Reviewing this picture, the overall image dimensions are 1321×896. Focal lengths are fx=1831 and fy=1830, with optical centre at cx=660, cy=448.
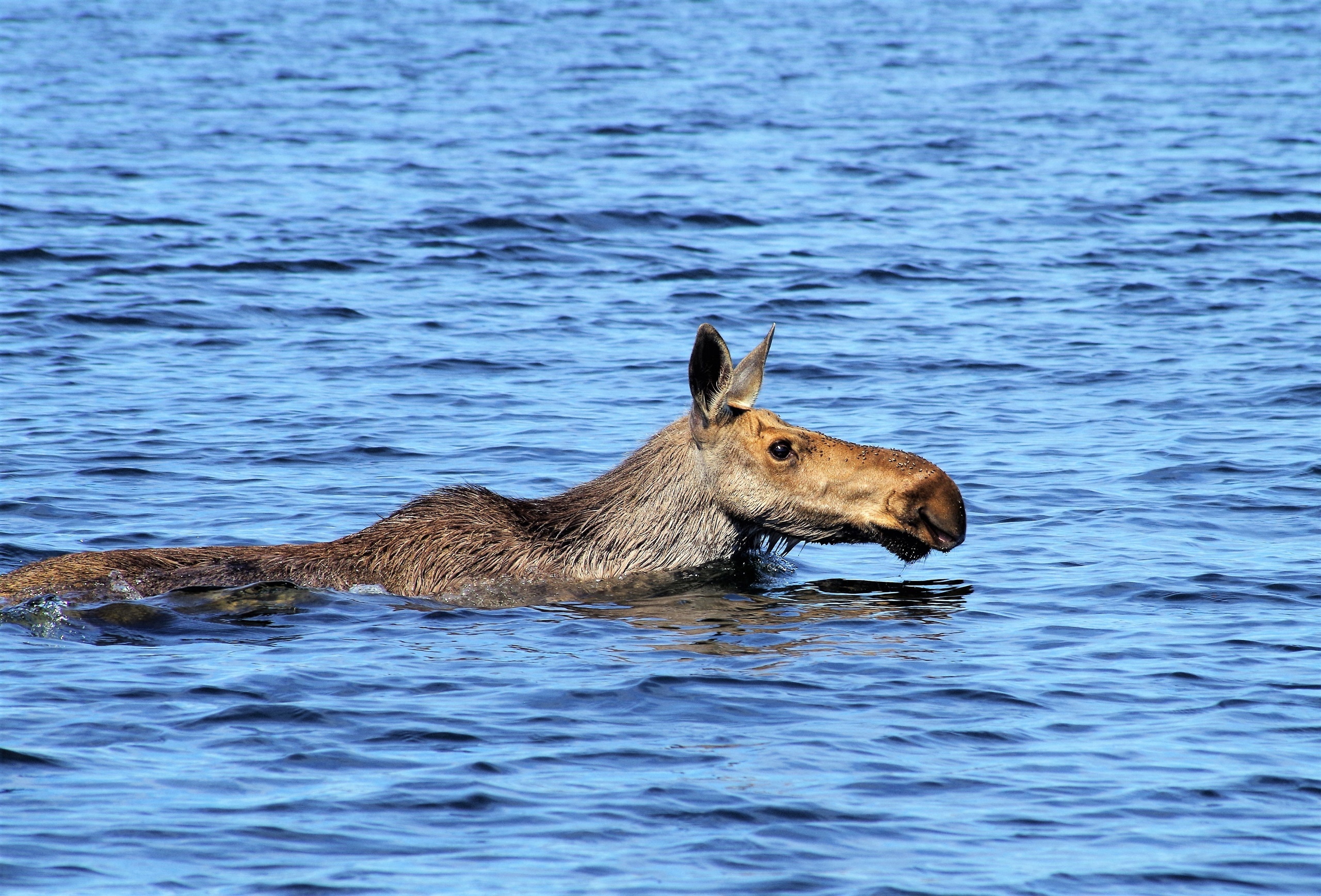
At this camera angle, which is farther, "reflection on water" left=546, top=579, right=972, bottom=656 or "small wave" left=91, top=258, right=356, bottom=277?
"small wave" left=91, top=258, right=356, bottom=277

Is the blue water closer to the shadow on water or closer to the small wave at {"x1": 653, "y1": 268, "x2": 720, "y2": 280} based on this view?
the shadow on water

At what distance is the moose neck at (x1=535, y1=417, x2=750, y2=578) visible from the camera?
1092cm

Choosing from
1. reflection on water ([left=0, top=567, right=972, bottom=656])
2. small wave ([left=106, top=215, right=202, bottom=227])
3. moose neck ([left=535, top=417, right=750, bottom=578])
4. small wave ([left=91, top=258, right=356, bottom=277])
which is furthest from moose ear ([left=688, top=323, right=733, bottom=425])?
small wave ([left=106, top=215, right=202, bottom=227])

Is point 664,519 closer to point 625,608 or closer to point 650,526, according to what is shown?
point 650,526

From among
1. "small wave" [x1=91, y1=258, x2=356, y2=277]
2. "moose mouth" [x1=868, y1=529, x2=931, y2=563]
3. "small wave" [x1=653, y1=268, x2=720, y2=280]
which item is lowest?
"moose mouth" [x1=868, y1=529, x2=931, y2=563]

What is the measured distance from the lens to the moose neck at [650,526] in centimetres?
1092

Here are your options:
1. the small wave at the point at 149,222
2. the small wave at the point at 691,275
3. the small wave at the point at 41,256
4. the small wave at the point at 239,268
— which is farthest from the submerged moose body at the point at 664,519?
the small wave at the point at 149,222

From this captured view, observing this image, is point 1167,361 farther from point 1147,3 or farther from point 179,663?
point 1147,3

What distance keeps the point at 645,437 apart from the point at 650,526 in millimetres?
4148

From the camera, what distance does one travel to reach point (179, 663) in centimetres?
931

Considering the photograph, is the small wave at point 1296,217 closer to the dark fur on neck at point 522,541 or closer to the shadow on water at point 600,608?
the shadow on water at point 600,608

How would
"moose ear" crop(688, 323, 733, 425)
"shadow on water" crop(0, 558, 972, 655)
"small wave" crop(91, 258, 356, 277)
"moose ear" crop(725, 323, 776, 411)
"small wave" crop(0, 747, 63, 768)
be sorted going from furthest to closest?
"small wave" crop(91, 258, 356, 277) → "moose ear" crop(725, 323, 776, 411) → "moose ear" crop(688, 323, 733, 425) → "shadow on water" crop(0, 558, 972, 655) → "small wave" crop(0, 747, 63, 768)

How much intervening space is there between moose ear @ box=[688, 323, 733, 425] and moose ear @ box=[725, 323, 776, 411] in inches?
3.1

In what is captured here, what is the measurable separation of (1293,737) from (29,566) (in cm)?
671
